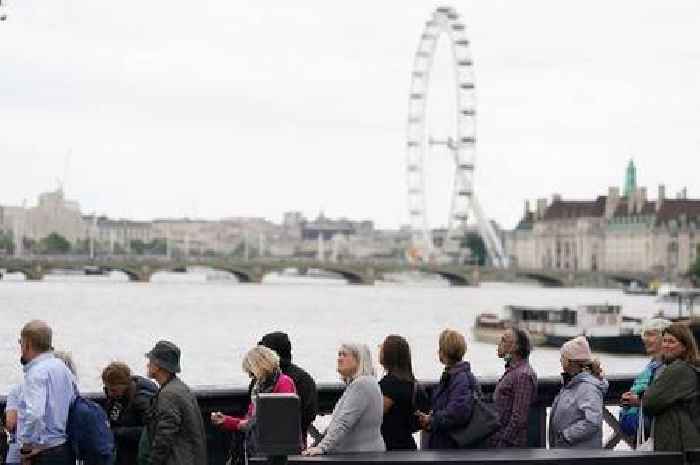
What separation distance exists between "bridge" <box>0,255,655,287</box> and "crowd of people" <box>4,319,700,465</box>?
95.3 m

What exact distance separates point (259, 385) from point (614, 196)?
6400 inches

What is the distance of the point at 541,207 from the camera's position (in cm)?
17875

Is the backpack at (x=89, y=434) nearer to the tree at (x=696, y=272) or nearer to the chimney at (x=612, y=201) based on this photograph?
the tree at (x=696, y=272)

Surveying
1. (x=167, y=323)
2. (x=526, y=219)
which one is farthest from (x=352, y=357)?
(x=526, y=219)

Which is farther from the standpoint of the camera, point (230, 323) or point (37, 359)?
point (230, 323)

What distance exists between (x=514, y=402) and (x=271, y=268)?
336ft

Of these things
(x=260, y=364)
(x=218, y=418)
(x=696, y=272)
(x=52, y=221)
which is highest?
(x=52, y=221)

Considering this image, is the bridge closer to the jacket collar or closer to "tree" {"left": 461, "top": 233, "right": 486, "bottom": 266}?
"tree" {"left": 461, "top": 233, "right": 486, "bottom": 266}

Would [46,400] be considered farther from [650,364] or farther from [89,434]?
[650,364]

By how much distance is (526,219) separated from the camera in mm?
183625

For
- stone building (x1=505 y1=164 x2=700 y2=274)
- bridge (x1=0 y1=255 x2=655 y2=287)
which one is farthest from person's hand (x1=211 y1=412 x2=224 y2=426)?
stone building (x1=505 y1=164 x2=700 y2=274)

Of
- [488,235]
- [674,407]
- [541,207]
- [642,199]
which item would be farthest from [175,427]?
[541,207]

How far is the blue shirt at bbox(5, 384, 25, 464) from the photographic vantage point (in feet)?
23.3

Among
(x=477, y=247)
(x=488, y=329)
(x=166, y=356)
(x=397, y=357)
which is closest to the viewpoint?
(x=166, y=356)
